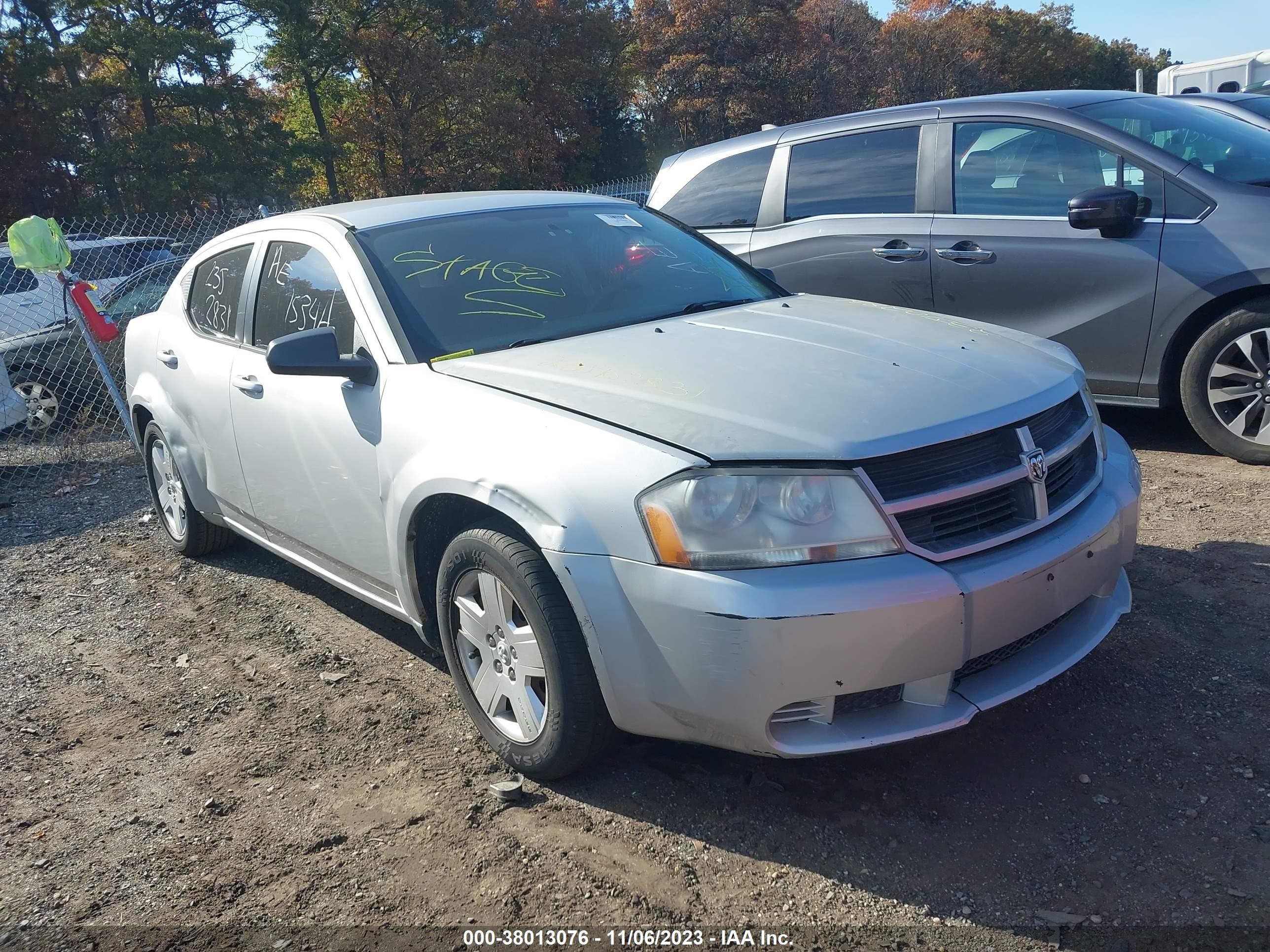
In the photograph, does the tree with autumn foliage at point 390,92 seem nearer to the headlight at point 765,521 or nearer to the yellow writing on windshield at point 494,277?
the yellow writing on windshield at point 494,277

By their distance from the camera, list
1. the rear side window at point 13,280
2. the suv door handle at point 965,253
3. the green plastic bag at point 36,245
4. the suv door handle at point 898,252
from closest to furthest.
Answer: the suv door handle at point 965,253
the suv door handle at point 898,252
the green plastic bag at point 36,245
the rear side window at point 13,280

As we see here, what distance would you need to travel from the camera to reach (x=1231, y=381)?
16.2 ft

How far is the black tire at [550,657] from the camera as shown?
8.91 ft

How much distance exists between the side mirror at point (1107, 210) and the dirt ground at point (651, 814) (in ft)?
5.52

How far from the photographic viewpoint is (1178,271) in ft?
16.3

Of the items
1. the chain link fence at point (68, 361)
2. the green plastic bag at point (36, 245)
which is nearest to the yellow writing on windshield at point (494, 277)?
the chain link fence at point (68, 361)

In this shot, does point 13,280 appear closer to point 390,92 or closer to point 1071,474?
point 1071,474

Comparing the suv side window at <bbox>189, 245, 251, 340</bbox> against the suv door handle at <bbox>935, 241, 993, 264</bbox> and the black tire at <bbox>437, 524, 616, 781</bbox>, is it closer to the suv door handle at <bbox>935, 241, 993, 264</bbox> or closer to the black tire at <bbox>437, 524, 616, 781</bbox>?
the black tire at <bbox>437, 524, 616, 781</bbox>

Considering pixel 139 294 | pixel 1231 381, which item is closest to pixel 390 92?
pixel 139 294

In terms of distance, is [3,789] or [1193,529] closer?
[3,789]

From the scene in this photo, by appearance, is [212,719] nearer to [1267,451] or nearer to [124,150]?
[1267,451]

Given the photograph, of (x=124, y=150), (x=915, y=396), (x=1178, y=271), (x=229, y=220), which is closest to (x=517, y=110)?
(x=124, y=150)

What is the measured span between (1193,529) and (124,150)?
2660cm

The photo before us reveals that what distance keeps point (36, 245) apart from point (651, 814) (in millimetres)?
6111
